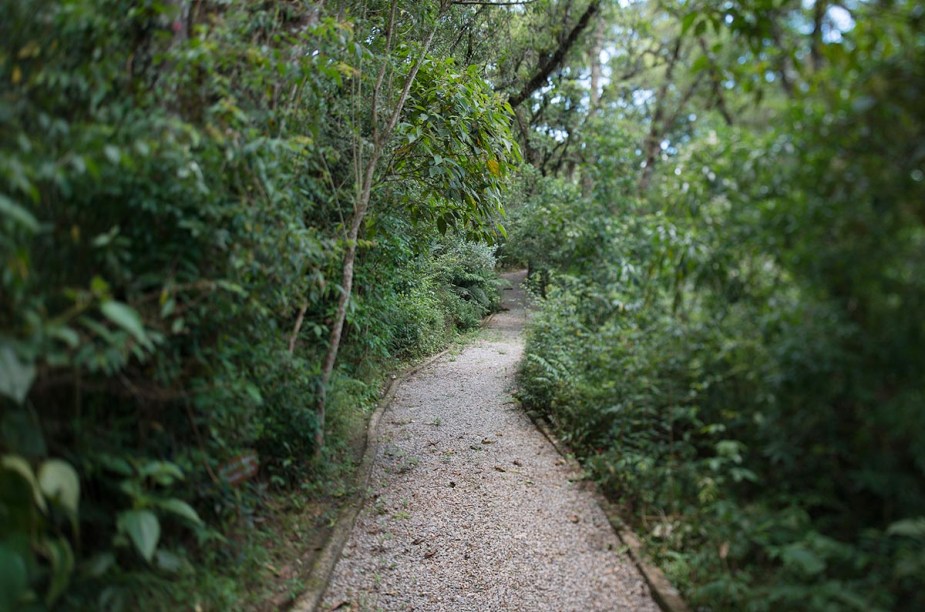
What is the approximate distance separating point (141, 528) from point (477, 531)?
9.45ft

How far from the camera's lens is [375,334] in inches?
316

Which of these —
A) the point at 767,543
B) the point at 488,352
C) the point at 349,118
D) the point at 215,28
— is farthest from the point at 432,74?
the point at 488,352

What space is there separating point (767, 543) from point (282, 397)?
10.7ft

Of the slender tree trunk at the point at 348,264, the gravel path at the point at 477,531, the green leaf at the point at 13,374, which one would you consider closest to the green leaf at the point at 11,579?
the green leaf at the point at 13,374

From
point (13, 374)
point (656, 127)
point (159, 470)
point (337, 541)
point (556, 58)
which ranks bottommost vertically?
point (337, 541)

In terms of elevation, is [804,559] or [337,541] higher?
[804,559]

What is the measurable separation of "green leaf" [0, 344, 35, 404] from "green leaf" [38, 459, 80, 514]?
1.10 ft

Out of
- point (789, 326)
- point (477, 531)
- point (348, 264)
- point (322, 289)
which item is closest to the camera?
point (789, 326)

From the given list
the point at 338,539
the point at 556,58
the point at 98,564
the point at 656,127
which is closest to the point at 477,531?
the point at 338,539

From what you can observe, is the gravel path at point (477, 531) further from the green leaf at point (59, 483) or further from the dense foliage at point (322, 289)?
the green leaf at point (59, 483)

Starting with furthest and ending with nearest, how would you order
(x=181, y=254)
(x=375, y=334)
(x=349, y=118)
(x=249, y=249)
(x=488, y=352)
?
(x=488, y=352) < (x=375, y=334) < (x=349, y=118) < (x=249, y=249) < (x=181, y=254)

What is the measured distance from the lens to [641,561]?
12.2 feet

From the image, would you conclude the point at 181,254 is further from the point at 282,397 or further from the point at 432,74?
the point at 432,74

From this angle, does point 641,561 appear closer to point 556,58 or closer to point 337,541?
point 337,541
